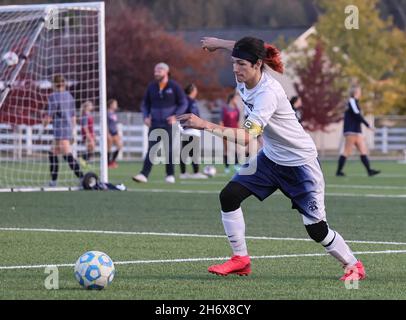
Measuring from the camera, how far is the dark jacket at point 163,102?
2133 centimetres

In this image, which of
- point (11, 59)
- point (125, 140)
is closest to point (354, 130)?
point (11, 59)

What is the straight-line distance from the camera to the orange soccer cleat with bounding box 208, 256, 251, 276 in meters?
8.75

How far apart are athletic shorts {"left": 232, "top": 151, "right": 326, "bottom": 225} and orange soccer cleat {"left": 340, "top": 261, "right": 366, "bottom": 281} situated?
46 cm

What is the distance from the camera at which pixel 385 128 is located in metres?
49.2

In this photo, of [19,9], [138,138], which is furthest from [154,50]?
[19,9]

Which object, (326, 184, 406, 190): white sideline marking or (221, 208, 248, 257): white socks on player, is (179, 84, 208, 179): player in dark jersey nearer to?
(326, 184, 406, 190): white sideline marking

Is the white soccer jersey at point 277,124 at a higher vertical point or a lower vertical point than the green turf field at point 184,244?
higher

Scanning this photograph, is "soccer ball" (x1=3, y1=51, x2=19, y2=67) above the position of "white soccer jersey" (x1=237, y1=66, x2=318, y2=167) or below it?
above

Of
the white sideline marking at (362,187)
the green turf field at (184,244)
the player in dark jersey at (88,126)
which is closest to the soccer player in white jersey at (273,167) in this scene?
the green turf field at (184,244)

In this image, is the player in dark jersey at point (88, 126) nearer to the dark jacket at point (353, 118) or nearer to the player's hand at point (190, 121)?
the dark jacket at point (353, 118)

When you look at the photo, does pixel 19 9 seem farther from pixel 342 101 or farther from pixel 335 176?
pixel 342 101

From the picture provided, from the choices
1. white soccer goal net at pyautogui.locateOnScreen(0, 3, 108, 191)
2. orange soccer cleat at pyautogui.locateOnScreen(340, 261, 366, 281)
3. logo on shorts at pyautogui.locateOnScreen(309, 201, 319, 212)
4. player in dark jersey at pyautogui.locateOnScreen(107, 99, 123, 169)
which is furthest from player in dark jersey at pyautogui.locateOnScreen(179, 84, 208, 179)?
orange soccer cleat at pyautogui.locateOnScreen(340, 261, 366, 281)

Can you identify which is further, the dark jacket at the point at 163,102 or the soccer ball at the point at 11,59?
the dark jacket at the point at 163,102

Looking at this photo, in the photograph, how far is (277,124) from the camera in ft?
28.3
